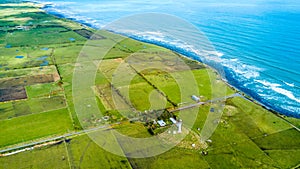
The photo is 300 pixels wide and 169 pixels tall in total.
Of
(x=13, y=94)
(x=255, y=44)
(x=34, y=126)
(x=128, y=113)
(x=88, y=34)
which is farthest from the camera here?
(x=88, y=34)

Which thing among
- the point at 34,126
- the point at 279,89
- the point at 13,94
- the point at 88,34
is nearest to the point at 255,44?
the point at 279,89

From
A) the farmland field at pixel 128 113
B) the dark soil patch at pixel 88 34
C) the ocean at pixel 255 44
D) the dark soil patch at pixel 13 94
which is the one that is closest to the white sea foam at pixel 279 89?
the ocean at pixel 255 44

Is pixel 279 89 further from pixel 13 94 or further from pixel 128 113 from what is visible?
pixel 13 94

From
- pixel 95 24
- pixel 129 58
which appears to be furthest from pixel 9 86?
pixel 95 24

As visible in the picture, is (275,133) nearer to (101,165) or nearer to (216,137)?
(216,137)

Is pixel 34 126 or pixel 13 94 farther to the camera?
pixel 13 94

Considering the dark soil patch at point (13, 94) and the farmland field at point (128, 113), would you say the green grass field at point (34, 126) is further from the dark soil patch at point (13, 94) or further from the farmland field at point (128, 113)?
the dark soil patch at point (13, 94)

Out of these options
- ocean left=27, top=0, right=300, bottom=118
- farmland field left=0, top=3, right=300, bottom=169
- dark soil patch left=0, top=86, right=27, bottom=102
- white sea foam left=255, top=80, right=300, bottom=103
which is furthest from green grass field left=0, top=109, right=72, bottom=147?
white sea foam left=255, top=80, right=300, bottom=103

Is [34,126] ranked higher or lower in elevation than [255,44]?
lower
